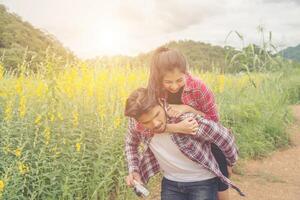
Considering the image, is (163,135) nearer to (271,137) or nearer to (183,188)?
(183,188)

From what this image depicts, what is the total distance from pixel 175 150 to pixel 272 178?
3.60m

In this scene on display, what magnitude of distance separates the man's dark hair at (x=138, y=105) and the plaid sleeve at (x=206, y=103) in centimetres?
27

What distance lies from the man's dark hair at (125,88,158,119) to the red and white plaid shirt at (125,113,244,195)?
0.48 ft

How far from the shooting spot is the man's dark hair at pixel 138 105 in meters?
2.38

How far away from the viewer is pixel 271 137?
7258 millimetres

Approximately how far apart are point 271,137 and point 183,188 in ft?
16.2

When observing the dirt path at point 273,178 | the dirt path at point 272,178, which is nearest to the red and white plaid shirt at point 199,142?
the dirt path at point 272,178

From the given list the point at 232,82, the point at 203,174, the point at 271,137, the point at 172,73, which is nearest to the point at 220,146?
the point at 203,174

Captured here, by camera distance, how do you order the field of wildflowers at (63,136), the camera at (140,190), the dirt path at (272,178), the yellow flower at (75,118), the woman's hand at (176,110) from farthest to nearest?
1. the dirt path at (272,178)
2. the yellow flower at (75,118)
3. the field of wildflowers at (63,136)
4. the woman's hand at (176,110)
5. the camera at (140,190)

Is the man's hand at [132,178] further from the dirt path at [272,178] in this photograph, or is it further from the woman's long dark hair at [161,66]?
the dirt path at [272,178]

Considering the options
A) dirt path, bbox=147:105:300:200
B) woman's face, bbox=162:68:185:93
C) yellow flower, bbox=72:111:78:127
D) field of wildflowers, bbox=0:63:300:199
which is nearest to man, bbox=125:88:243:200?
woman's face, bbox=162:68:185:93

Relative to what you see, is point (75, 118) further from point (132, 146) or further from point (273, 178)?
point (273, 178)

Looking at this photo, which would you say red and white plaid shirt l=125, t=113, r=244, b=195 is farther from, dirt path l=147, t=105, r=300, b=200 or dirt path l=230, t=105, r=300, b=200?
dirt path l=230, t=105, r=300, b=200

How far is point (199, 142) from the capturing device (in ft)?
8.22
